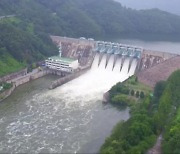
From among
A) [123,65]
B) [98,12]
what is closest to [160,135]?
[123,65]

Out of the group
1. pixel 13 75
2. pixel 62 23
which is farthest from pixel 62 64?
pixel 62 23

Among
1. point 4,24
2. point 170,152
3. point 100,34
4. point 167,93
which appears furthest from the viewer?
point 100,34

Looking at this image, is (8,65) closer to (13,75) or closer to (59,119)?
(13,75)

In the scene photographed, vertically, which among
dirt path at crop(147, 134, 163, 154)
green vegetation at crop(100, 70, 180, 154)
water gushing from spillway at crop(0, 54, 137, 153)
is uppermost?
green vegetation at crop(100, 70, 180, 154)

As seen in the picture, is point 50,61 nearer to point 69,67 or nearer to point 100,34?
point 69,67

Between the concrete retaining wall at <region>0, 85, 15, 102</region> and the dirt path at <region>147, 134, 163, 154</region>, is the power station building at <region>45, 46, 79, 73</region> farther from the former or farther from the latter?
the dirt path at <region>147, 134, 163, 154</region>

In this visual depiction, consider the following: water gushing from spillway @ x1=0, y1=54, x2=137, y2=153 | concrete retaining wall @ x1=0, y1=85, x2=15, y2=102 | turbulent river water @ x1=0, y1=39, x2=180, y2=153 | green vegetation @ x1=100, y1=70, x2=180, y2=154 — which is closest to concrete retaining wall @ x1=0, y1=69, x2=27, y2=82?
turbulent river water @ x1=0, y1=39, x2=180, y2=153

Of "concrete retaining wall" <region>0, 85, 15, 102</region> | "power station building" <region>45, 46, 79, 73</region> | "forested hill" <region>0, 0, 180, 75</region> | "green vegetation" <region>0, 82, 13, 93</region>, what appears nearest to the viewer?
"concrete retaining wall" <region>0, 85, 15, 102</region>
